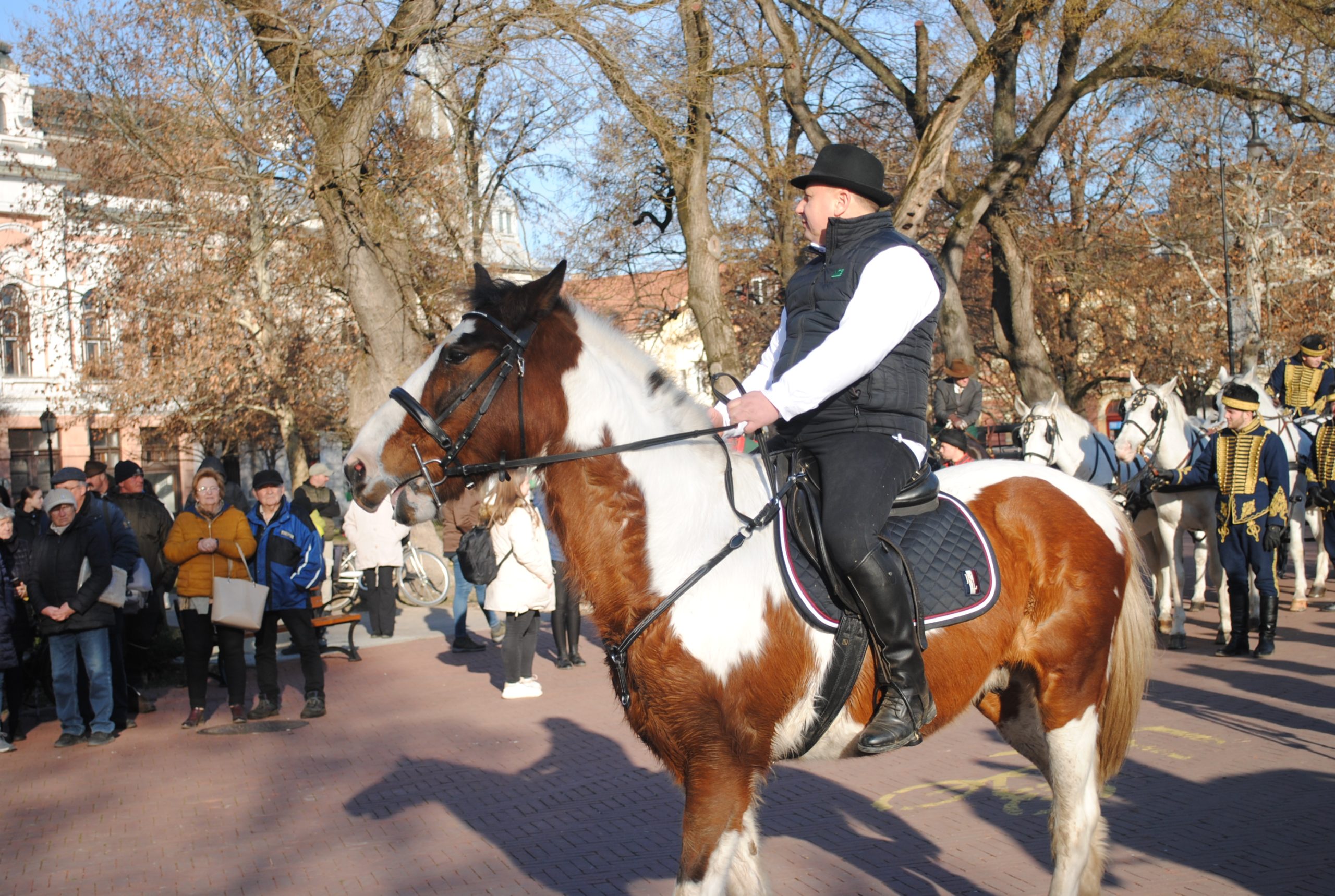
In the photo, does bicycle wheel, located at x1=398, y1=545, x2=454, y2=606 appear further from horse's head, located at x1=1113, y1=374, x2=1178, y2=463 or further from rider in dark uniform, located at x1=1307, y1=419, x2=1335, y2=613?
rider in dark uniform, located at x1=1307, y1=419, x2=1335, y2=613

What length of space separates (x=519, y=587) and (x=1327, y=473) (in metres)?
7.67

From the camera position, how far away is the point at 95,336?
3169cm

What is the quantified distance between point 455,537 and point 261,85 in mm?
7635

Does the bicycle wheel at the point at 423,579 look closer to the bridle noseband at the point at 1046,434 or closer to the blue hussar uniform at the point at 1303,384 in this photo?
the bridle noseband at the point at 1046,434

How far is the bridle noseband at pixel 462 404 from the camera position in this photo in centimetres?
343

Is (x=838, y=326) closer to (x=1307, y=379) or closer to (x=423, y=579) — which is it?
(x=1307, y=379)

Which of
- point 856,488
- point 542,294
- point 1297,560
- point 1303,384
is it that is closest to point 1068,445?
point 1303,384

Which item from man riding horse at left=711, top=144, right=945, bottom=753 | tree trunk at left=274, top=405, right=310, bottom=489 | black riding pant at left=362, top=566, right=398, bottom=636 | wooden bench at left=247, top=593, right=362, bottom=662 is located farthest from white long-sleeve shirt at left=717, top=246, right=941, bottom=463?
tree trunk at left=274, top=405, right=310, bottom=489

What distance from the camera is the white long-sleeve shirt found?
337 centimetres

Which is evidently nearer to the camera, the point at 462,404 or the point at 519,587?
the point at 462,404

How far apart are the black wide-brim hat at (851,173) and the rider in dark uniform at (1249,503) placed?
7.50 m

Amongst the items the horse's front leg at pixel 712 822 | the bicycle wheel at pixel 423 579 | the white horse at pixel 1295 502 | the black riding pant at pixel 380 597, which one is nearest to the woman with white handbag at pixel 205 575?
the black riding pant at pixel 380 597

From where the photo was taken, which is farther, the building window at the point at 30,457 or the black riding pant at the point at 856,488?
the building window at the point at 30,457

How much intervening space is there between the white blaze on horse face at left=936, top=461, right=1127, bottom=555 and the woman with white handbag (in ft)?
23.0
